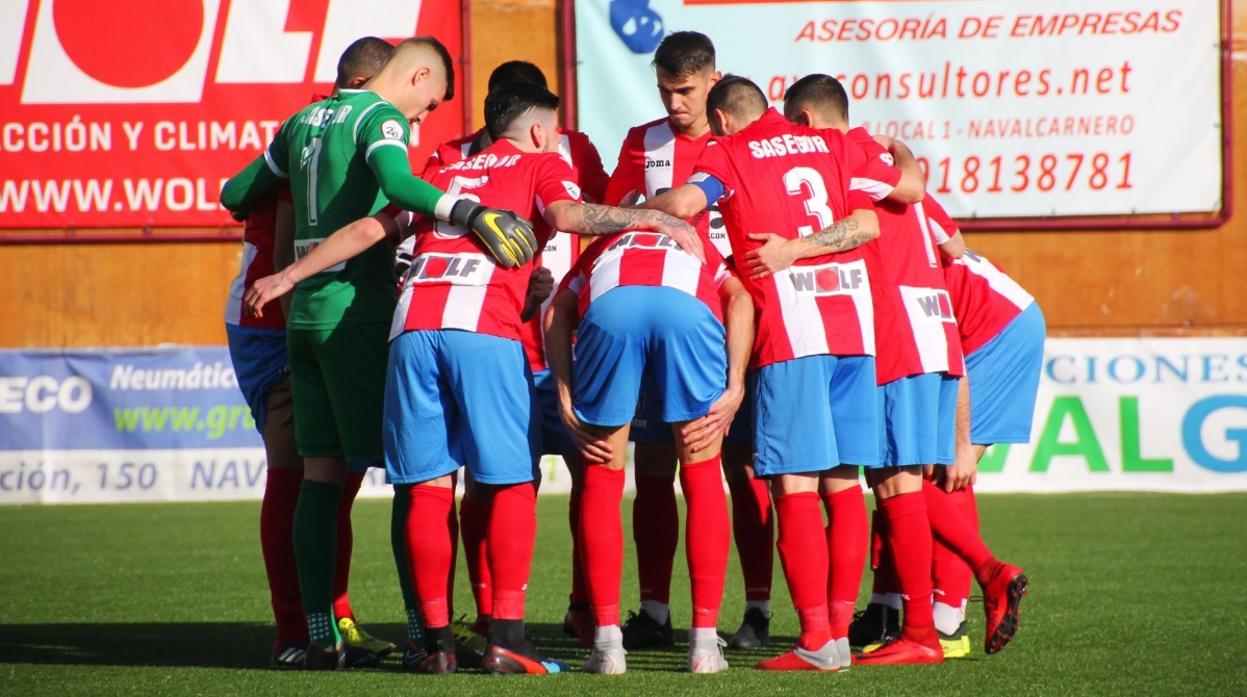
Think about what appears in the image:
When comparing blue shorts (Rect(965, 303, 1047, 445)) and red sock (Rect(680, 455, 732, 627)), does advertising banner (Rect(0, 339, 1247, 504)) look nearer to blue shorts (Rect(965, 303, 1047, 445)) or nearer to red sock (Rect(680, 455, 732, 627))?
blue shorts (Rect(965, 303, 1047, 445))

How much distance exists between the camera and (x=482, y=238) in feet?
16.0

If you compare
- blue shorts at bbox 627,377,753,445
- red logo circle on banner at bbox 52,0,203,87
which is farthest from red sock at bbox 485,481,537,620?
red logo circle on banner at bbox 52,0,203,87

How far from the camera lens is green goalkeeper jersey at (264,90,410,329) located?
5184 millimetres

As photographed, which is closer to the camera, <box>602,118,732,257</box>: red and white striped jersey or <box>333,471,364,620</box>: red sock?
<box>333,471,364,620</box>: red sock

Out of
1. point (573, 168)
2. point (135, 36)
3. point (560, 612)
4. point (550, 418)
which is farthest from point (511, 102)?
point (135, 36)

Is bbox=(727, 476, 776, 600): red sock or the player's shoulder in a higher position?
the player's shoulder

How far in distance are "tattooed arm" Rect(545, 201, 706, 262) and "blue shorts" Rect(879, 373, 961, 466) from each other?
0.91 meters

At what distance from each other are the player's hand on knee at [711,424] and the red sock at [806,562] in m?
0.32

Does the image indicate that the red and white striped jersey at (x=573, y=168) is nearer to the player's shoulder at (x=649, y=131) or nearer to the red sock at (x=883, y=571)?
the player's shoulder at (x=649, y=131)

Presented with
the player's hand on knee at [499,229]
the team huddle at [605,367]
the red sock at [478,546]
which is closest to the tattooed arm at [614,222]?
the team huddle at [605,367]

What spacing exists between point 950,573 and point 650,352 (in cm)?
167

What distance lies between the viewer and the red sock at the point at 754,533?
577 centimetres

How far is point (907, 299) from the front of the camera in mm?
5406

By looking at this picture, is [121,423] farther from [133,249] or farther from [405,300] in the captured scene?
[405,300]
